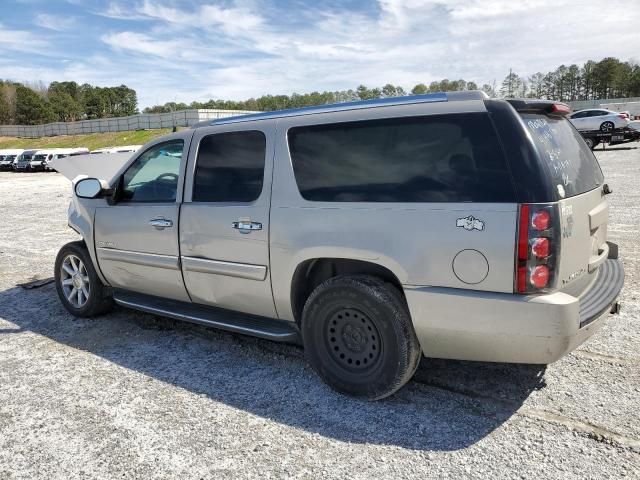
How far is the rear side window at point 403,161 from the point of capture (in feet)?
9.34

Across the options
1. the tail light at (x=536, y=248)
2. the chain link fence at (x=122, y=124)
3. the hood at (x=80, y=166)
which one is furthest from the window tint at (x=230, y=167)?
the chain link fence at (x=122, y=124)

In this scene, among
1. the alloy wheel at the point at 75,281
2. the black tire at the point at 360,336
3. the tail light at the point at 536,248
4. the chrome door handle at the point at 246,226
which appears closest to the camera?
the tail light at the point at 536,248

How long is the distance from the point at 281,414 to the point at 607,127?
29.3m

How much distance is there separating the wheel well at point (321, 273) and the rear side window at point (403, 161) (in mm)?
431

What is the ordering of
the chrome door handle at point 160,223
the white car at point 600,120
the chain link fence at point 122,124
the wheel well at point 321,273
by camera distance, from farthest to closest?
1. the chain link fence at point 122,124
2. the white car at point 600,120
3. the chrome door handle at point 160,223
4. the wheel well at point 321,273

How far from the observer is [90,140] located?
72.7 metres

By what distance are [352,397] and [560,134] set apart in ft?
7.04

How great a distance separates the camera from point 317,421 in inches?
123

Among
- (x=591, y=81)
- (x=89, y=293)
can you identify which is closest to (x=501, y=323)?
(x=89, y=293)

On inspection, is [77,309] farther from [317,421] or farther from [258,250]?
[317,421]

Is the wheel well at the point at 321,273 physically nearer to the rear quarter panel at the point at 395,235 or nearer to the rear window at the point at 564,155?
the rear quarter panel at the point at 395,235

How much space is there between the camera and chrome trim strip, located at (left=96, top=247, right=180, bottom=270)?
4.23 metres

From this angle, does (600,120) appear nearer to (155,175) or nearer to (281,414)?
(155,175)

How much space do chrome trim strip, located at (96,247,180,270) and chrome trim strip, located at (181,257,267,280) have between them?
0.51ft
